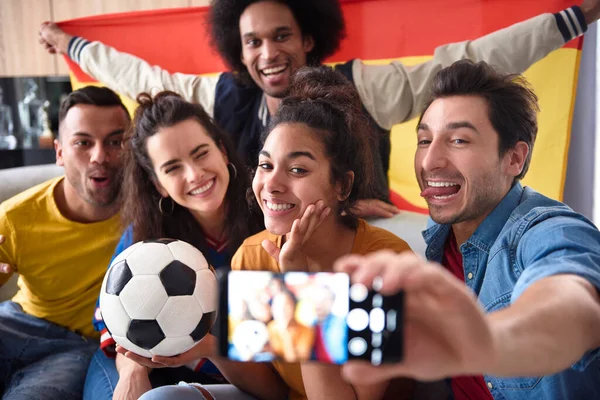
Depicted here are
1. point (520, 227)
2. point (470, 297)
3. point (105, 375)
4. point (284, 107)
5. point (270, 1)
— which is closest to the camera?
point (470, 297)

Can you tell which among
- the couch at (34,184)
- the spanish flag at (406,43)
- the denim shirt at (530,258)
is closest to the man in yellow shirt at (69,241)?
the couch at (34,184)

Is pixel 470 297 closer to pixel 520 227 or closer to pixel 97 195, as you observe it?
pixel 520 227

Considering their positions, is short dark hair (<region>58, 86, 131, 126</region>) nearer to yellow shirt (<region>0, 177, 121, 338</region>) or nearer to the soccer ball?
yellow shirt (<region>0, 177, 121, 338</region>)

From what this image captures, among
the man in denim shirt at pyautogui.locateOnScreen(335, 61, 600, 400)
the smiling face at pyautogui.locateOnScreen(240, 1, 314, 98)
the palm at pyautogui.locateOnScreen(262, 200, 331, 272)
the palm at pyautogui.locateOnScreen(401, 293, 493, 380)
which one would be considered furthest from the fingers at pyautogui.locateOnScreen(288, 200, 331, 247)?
the smiling face at pyautogui.locateOnScreen(240, 1, 314, 98)

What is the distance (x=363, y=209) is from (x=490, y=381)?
0.61 metres

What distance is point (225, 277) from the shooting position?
2.31ft

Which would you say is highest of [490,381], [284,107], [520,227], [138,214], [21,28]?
[21,28]

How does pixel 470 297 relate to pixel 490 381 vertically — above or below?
above

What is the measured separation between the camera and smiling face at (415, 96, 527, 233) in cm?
115

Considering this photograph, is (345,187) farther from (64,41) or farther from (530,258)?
(64,41)

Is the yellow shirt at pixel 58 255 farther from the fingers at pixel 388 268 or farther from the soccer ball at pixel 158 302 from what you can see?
the fingers at pixel 388 268

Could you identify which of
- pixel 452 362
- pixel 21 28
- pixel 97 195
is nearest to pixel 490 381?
pixel 452 362

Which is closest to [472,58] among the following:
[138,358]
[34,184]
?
[138,358]

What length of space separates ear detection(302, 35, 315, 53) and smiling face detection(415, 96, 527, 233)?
0.85 m
